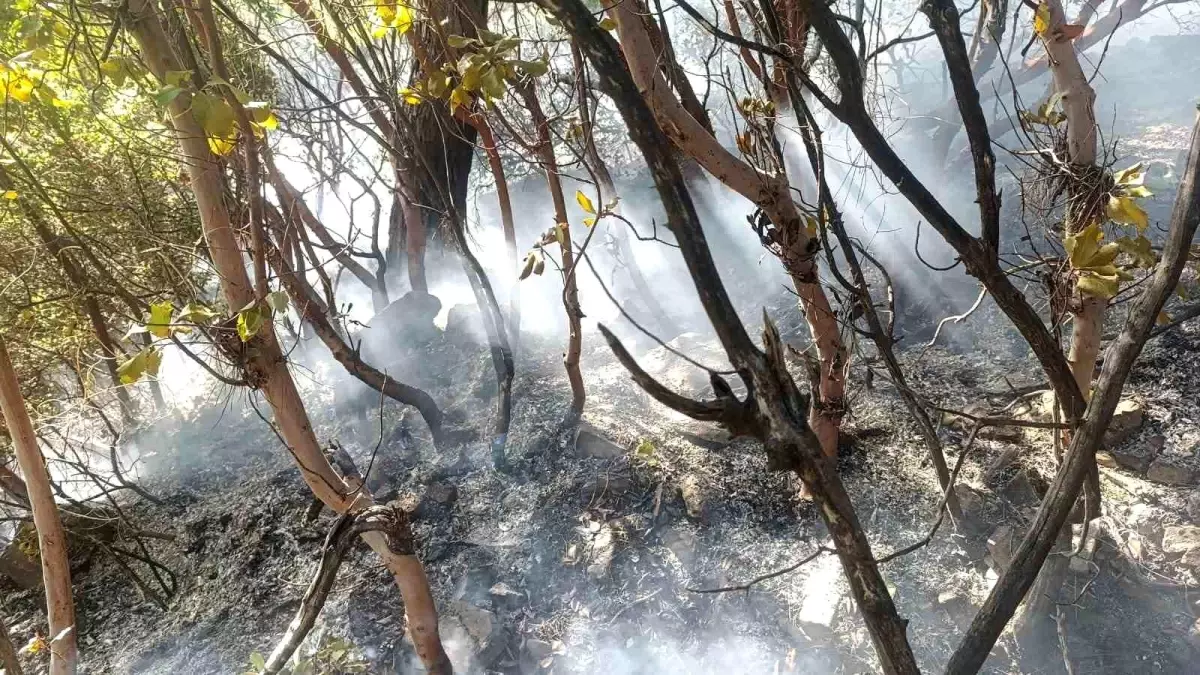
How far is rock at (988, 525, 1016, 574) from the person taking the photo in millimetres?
2865

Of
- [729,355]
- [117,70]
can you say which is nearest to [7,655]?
[117,70]

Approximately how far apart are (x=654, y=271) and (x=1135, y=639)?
611 cm

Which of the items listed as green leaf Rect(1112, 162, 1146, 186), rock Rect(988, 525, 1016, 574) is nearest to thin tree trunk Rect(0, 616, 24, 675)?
rock Rect(988, 525, 1016, 574)

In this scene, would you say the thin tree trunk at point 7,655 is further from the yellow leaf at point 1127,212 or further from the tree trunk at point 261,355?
the yellow leaf at point 1127,212

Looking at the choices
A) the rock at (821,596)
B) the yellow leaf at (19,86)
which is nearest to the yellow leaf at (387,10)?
the yellow leaf at (19,86)

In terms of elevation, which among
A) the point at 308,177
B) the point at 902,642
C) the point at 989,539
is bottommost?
the point at 902,642

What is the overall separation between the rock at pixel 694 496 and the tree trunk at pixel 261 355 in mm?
1586

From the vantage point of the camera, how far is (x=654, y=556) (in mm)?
3576

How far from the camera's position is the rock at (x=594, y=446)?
14.0 ft

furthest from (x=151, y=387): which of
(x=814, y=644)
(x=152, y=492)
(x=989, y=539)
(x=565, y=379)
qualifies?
(x=989, y=539)

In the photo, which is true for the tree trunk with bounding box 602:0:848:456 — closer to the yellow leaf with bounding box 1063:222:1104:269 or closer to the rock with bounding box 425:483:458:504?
the yellow leaf with bounding box 1063:222:1104:269

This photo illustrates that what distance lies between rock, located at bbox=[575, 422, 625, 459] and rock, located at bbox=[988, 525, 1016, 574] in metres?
2.14

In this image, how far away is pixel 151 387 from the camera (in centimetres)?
776

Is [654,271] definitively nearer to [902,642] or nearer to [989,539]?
[989,539]
